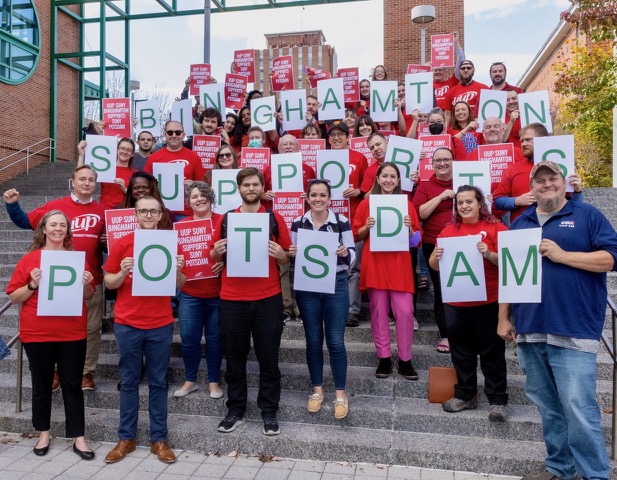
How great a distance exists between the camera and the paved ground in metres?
3.92

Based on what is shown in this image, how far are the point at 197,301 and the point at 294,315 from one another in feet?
4.82

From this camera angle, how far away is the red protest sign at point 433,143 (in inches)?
239

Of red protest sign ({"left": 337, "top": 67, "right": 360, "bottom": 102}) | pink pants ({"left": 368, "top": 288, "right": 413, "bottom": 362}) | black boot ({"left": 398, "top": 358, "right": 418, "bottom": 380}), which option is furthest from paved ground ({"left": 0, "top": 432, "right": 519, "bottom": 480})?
red protest sign ({"left": 337, "top": 67, "right": 360, "bottom": 102})

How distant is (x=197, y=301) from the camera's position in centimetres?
469

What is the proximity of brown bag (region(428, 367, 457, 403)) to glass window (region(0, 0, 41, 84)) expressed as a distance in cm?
1464

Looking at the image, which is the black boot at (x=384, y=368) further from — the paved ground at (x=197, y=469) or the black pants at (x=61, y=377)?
the black pants at (x=61, y=377)

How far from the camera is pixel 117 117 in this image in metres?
7.53

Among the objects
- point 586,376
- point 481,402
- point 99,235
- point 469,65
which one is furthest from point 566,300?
point 469,65

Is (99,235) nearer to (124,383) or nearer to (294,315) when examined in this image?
(124,383)

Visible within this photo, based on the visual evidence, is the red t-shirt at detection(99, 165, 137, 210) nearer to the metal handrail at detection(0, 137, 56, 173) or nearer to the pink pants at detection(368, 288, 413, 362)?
the pink pants at detection(368, 288, 413, 362)

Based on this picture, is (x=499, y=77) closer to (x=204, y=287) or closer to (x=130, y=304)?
(x=204, y=287)

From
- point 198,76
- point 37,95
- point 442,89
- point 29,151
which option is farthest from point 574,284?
point 37,95

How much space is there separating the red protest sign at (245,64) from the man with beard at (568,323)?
7.81m

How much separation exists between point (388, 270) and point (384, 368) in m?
0.91
